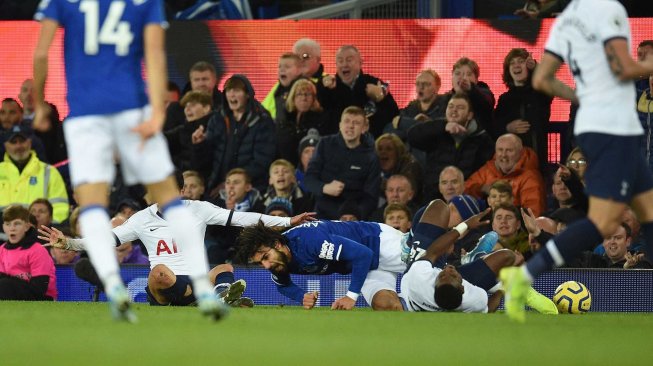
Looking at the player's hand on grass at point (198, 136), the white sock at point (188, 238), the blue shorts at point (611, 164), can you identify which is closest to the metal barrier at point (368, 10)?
the player's hand on grass at point (198, 136)

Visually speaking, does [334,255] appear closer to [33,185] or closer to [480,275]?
[480,275]

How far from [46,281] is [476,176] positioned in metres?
4.74

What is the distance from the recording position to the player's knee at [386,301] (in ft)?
37.7

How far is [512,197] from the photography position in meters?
13.5

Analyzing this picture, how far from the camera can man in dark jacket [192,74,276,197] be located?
1489 cm

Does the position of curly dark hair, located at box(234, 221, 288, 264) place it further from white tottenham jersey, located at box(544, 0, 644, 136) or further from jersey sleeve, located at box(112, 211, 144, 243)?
white tottenham jersey, located at box(544, 0, 644, 136)

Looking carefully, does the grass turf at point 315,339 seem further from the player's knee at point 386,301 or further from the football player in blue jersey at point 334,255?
the player's knee at point 386,301

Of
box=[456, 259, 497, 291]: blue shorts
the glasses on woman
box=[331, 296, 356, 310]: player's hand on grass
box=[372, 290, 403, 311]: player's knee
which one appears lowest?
box=[372, 290, 403, 311]: player's knee

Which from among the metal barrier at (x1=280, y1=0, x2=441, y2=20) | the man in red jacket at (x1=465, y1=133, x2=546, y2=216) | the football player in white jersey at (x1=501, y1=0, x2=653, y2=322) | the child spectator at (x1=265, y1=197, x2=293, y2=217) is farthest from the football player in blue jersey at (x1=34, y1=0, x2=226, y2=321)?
the metal barrier at (x1=280, y1=0, x2=441, y2=20)

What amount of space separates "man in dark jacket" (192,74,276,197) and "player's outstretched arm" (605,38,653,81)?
752cm

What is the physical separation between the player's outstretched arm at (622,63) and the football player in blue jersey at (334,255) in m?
3.71

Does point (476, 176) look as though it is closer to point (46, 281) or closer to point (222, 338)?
point (46, 281)

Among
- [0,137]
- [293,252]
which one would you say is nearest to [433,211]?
[293,252]

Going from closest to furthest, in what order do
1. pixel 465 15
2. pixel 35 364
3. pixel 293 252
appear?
pixel 35 364 → pixel 293 252 → pixel 465 15
